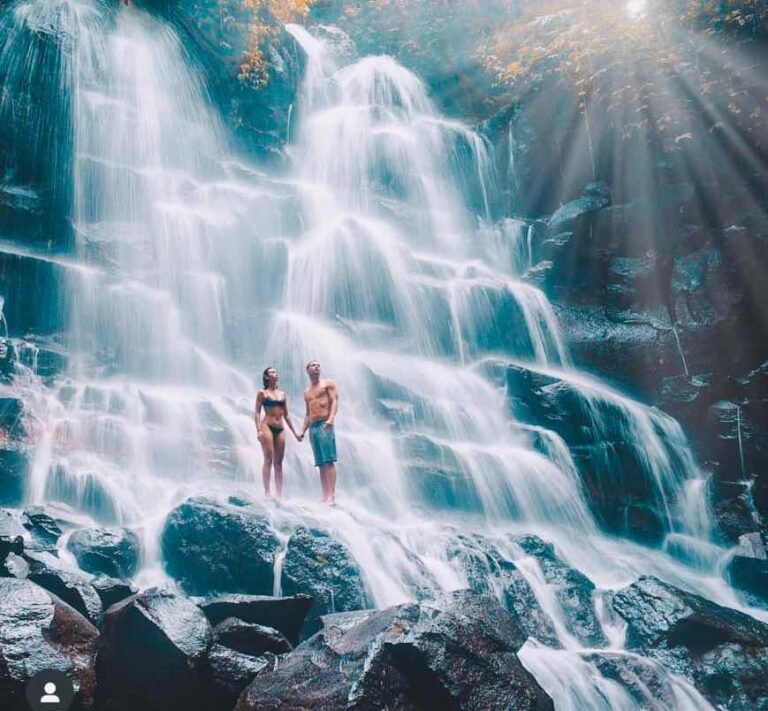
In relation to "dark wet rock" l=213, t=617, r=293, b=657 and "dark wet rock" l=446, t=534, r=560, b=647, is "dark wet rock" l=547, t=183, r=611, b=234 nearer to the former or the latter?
"dark wet rock" l=446, t=534, r=560, b=647

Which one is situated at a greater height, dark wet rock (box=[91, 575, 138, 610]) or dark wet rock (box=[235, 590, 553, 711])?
dark wet rock (box=[235, 590, 553, 711])

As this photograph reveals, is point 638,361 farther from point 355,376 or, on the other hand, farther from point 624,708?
point 624,708

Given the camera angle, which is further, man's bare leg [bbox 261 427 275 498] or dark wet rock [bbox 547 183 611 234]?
dark wet rock [bbox 547 183 611 234]

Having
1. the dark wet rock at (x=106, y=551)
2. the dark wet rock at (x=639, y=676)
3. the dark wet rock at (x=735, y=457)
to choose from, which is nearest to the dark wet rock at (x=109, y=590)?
the dark wet rock at (x=106, y=551)

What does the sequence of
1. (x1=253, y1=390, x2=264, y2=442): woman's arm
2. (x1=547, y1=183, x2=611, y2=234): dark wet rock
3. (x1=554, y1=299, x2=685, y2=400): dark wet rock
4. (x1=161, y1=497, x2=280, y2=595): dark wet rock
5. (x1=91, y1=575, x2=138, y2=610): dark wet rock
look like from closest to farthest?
(x1=91, y1=575, x2=138, y2=610): dark wet rock
(x1=161, y1=497, x2=280, y2=595): dark wet rock
(x1=253, y1=390, x2=264, y2=442): woman's arm
(x1=554, y1=299, x2=685, y2=400): dark wet rock
(x1=547, y1=183, x2=611, y2=234): dark wet rock

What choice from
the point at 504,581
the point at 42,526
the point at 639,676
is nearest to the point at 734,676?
the point at 639,676

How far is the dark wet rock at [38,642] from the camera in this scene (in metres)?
4.09

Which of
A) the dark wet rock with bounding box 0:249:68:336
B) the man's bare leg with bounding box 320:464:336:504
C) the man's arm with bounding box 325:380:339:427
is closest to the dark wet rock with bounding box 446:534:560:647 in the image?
the man's bare leg with bounding box 320:464:336:504

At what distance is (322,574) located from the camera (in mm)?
6828

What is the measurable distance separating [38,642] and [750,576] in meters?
10.6

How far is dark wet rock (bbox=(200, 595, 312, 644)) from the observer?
558 centimetres

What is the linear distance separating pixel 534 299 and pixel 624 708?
34.5ft

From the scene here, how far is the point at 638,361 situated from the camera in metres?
14.1

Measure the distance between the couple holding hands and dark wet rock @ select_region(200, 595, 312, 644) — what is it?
294 centimetres
